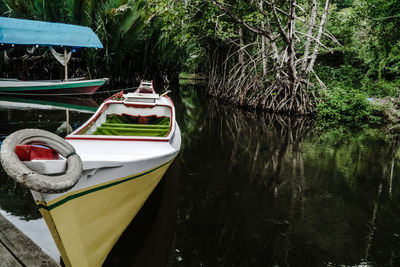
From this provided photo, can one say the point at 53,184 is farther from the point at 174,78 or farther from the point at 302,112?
the point at 174,78

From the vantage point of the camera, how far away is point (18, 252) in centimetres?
272

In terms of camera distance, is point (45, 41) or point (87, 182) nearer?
point (87, 182)

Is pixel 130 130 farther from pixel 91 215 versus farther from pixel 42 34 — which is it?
pixel 42 34

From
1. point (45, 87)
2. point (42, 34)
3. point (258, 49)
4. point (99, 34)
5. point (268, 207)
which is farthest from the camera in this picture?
point (258, 49)

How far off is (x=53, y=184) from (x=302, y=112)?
11.7 m

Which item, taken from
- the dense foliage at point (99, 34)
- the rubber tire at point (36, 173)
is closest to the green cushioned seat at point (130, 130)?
the rubber tire at point (36, 173)

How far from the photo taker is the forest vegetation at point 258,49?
1247 centimetres

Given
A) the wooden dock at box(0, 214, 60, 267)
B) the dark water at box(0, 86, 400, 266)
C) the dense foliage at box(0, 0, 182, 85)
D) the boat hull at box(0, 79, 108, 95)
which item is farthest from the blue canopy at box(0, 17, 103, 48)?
the wooden dock at box(0, 214, 60, 267)

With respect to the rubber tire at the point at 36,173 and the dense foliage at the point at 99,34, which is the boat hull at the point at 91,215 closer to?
the rubber tire at the point at 36,173

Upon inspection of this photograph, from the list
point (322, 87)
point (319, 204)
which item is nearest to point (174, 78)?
point (322, 87)

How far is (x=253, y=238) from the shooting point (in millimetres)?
3807

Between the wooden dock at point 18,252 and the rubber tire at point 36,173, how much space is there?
2.98 ft

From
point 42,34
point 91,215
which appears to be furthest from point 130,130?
point 42,34

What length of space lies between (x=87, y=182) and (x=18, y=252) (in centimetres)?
88
